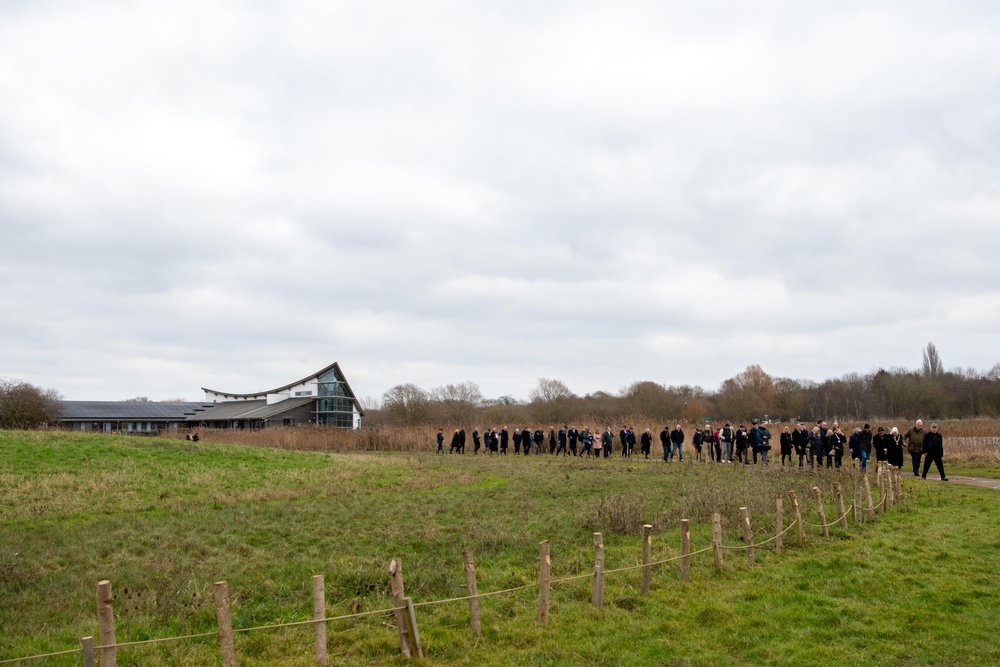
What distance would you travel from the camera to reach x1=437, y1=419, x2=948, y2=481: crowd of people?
71.5 feet

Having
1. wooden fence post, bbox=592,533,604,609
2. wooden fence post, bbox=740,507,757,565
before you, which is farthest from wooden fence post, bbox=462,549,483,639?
wooden fence post, bbox=740,507,757,565

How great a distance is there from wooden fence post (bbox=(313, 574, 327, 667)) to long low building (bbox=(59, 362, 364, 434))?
65.7m

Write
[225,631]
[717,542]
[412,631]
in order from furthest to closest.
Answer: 1. [717,542]
2. [412,631]
3. [225,631]

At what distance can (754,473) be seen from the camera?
22.6m

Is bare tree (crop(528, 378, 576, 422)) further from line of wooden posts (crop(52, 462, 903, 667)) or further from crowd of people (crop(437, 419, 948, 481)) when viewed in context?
line of wooden posts (crop(52, 462, 903, 667))

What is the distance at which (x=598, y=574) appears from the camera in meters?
8.45

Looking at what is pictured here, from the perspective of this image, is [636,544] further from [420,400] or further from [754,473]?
[420,400]

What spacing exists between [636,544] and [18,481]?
15.7 meters

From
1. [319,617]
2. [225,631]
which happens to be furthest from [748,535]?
[225,631]

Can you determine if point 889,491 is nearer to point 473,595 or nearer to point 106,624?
point 473,595

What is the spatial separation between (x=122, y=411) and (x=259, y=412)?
18.7 metres

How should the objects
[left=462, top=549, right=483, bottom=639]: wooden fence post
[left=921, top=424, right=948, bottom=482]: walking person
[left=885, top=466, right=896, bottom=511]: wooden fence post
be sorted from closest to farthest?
[left=462, top=549, right=483, bottom=639]: wooden fence post, [left=885, top=466, right=896, bottom=511]: wooden fence post, [left=921, top=424, right=948, bottom=482]: walking person

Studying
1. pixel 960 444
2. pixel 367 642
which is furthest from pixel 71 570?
pixel 960 444

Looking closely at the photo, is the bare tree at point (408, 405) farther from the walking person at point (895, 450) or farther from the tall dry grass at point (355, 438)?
the walking person at point (895, 450)
